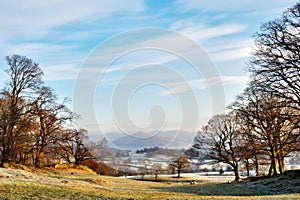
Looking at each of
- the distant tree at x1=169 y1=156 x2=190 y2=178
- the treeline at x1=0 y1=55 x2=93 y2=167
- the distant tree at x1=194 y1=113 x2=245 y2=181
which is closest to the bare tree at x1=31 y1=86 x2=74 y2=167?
the treeline at x1=0 y1=55 x2=93 y2=167

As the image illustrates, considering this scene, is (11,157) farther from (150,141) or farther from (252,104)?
(252,104)

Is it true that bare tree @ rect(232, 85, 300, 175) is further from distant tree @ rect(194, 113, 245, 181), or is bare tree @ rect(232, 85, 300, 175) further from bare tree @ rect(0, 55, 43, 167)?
bare tree @ rect(0, 55, 43, 167)

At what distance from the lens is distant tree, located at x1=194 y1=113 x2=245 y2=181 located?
43688mm

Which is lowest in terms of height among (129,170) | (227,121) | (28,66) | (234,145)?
(129,170)

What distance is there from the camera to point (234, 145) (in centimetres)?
4356

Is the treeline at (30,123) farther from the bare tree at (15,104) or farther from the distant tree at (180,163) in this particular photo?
the distant tree at (180,163)

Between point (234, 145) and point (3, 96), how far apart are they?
30718 mm

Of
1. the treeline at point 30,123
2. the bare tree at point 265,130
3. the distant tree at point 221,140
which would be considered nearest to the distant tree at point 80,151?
the treeline at point 30,123

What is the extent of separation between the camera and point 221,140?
45.1 m

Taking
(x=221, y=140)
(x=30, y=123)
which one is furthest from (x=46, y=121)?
(x=221, y=140)

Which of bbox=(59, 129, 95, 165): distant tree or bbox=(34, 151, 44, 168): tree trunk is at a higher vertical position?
bbox=(59, 129, 95, 165): distant tree

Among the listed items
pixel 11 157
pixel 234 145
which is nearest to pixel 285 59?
pixel 234 145

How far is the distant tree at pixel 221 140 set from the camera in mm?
43688

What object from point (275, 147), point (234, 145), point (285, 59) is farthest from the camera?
point (234, 145)
